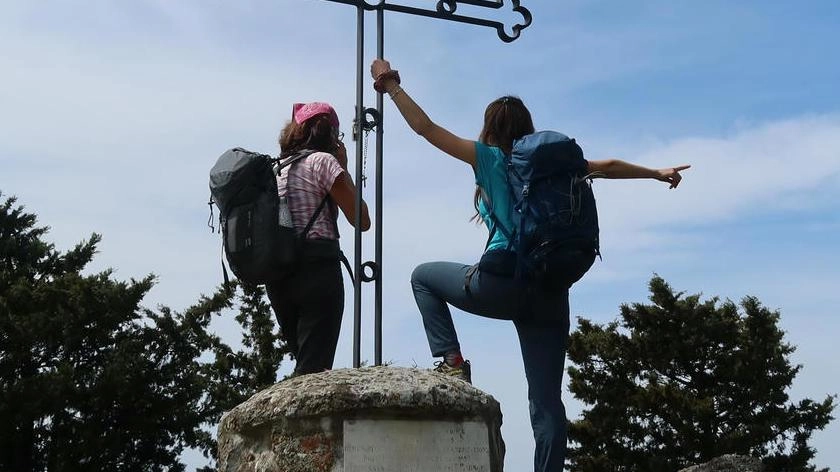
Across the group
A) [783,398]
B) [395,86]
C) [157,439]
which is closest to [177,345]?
[157,439]

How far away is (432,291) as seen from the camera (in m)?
5.10

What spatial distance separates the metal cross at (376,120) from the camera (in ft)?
17.3

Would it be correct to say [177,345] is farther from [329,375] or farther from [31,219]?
[329,375]

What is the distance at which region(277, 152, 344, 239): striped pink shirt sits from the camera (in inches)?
203

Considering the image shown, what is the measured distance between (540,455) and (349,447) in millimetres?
905

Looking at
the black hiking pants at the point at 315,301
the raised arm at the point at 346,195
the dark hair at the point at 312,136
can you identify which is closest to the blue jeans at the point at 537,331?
the black hiking pants at the point at 315,301

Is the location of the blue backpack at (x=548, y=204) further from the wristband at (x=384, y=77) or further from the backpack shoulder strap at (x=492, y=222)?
the wristband at (x=384, y=77)

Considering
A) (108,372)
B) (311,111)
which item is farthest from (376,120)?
(108,372)

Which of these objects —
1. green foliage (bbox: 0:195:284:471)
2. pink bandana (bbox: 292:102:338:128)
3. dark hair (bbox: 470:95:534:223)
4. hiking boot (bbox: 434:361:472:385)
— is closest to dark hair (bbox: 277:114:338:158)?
pink bandana (bbox: 292:102:338:128)

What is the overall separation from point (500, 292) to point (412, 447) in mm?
812

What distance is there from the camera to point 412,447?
4.48 metres

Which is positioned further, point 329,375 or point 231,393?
point 231,393

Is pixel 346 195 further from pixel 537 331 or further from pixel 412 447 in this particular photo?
pixel 412 447

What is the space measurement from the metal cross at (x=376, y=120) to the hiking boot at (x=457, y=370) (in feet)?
1.26
